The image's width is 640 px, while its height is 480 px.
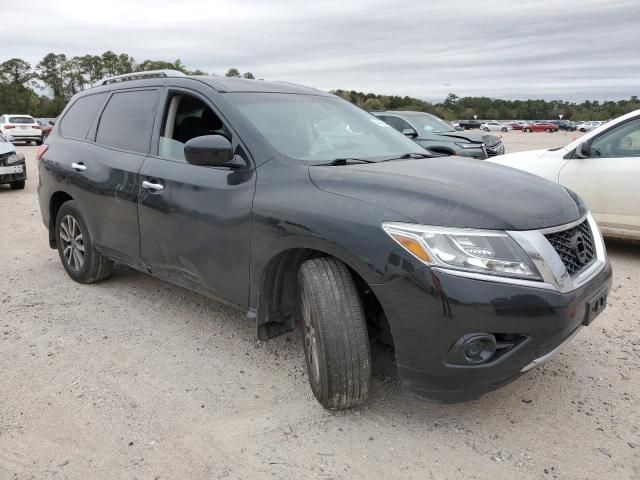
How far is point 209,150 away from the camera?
9.77 ft

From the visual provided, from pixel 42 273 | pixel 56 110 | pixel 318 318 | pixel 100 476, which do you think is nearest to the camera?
pixel 100 476

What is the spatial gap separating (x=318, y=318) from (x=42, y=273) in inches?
149

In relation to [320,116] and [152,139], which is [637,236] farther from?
[152,139]

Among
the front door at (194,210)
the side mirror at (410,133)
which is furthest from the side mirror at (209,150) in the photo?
the side mirror at (410,133)

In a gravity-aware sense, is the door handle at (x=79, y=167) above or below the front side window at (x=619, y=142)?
below

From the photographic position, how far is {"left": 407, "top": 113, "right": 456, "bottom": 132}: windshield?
11762 millimetres

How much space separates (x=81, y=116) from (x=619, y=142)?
17.1 feet

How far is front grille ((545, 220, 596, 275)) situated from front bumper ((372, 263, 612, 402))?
145 millimetres

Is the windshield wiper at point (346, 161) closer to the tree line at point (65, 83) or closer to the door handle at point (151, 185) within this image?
the door handle at point (151, 185)

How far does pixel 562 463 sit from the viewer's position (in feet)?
8.00

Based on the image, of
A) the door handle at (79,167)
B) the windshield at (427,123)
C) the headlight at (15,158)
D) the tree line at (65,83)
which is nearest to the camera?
the door handle at (79,167)

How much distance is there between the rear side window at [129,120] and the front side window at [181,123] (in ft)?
0.54

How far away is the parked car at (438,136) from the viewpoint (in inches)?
420

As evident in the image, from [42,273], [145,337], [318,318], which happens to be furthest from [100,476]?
[42,273]
